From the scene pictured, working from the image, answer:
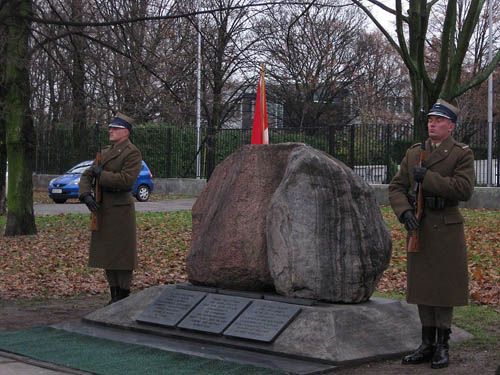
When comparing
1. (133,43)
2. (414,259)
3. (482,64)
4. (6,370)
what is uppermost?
(482,64)

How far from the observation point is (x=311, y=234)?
23.5ft

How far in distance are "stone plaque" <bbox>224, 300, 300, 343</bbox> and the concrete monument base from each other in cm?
4

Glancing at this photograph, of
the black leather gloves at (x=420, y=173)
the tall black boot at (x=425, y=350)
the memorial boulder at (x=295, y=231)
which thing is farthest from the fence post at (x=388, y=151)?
the black leather gloves at (x=420, y=173)

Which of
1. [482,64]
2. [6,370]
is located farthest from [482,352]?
[482,64]

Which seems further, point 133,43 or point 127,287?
point 133,43

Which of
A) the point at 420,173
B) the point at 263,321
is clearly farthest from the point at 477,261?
the point at 420,173

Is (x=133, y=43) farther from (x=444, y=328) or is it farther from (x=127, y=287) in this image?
(x=444, y=328)

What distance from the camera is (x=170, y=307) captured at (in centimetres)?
786

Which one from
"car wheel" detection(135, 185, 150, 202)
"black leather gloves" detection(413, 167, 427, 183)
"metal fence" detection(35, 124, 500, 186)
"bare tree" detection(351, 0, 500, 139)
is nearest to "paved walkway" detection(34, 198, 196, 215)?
"car wheel" detection(135, 185, 150, 202)

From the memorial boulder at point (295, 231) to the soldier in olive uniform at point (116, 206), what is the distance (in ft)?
3.65

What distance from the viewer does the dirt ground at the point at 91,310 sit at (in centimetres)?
643

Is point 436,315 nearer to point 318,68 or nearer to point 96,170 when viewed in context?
point 96,170

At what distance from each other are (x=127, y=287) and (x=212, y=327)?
191cm

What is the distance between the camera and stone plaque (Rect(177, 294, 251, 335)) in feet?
24.0
